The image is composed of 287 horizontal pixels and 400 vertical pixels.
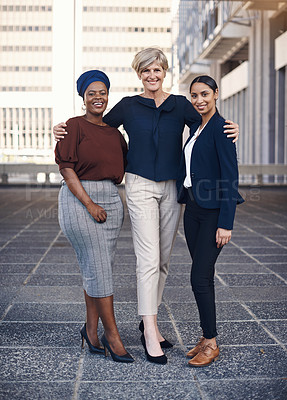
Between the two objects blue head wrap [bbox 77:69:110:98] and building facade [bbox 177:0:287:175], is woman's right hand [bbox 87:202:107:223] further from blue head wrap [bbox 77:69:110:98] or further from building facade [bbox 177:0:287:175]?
building facade [bbox 177:0:287:175]

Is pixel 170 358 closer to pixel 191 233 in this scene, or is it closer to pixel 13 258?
pixel 191 233

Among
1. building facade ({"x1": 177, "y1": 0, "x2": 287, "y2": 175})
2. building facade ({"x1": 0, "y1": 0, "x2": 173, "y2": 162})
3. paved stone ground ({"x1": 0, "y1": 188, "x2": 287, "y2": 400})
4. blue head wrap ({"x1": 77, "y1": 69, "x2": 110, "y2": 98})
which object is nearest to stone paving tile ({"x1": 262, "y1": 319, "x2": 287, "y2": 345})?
paved stone ground ({"x1": 0, "y1": 188, "x2": 287, "y2": 400})

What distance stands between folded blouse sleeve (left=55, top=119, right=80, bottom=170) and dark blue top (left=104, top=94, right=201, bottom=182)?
0.30 m

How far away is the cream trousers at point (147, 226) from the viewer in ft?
11.6

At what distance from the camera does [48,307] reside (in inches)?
181

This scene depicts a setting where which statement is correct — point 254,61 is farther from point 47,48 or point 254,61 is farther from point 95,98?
point 47,48

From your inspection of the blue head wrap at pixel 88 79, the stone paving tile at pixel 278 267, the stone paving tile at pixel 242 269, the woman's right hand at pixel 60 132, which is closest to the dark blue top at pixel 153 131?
the blue head wrap at pixel 88 79

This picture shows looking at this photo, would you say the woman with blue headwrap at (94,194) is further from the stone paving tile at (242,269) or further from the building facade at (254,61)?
the building facade at (254,61)

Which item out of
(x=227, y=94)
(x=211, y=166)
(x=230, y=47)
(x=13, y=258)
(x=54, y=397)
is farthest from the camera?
(x=227, y=94)

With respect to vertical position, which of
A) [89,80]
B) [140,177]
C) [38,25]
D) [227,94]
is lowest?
[140,177]

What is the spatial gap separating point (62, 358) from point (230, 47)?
2873cm

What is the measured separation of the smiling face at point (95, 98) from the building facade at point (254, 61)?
18.4 m

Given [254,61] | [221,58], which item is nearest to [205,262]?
[254,61]

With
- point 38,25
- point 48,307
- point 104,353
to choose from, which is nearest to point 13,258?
point 48,307
